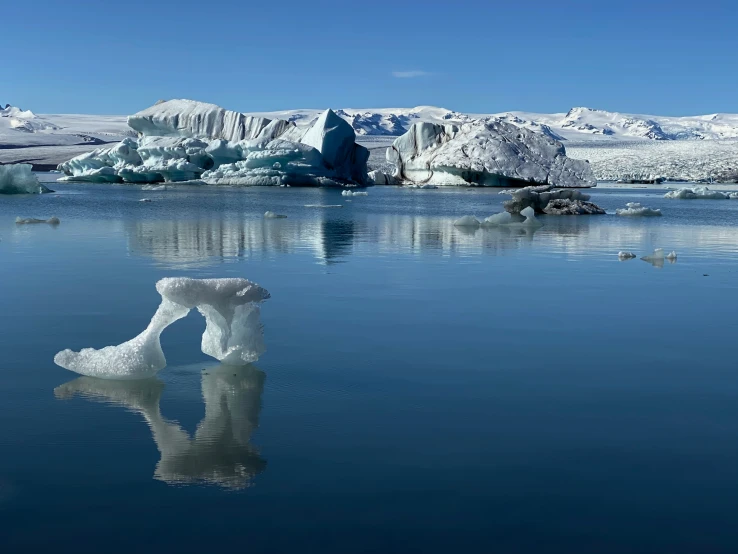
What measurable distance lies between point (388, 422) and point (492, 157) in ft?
104

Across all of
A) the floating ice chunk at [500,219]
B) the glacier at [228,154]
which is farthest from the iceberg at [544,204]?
the glacier at [228,154]

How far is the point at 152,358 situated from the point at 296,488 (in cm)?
155

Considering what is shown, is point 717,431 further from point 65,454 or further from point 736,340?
point 65,454

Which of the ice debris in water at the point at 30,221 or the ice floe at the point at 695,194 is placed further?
the ice floe at the point at 695,194

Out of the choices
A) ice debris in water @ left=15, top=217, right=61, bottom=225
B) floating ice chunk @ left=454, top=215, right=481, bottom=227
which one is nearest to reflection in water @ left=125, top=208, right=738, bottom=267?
floating ice chunk @ left=454, top=215, right=481, bottom=227

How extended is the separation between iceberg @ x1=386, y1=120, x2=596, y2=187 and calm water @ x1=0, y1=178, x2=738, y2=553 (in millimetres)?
27261

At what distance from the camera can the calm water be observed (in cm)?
243

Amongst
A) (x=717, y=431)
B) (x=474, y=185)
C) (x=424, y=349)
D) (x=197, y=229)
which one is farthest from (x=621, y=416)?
(x=474, y=185)

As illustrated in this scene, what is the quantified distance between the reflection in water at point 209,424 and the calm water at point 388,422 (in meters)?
0.01

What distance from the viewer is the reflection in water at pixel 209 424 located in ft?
9.27

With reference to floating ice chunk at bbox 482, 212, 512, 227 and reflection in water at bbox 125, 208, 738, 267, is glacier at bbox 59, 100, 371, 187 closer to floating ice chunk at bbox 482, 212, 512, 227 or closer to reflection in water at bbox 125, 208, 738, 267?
reflection in water at bbox 125, 208, 738, 267

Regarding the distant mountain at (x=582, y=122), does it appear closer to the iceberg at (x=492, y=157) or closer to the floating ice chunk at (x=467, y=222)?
the iceberg at (x=492, y=157)

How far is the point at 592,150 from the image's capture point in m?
56.2

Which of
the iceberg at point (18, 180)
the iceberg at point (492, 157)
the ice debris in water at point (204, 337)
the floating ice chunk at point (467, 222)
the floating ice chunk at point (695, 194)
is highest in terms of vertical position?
the iceberg at point (492, 157)
